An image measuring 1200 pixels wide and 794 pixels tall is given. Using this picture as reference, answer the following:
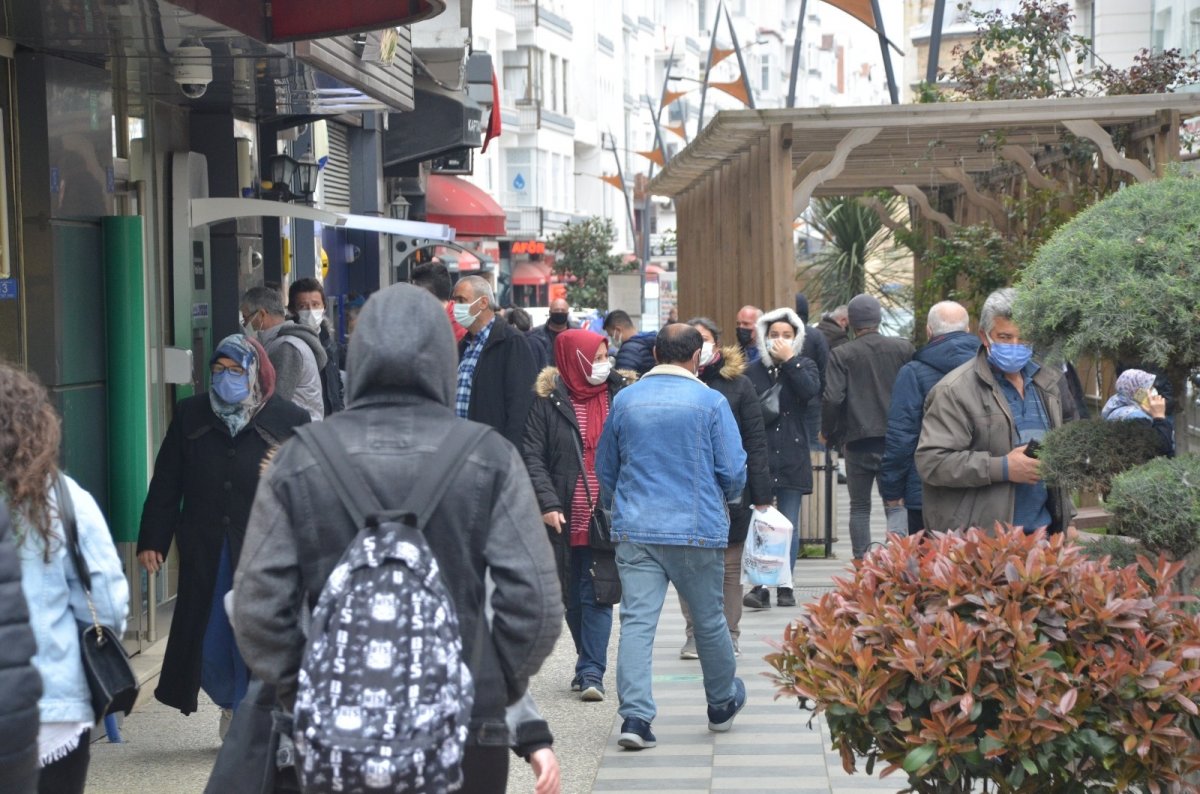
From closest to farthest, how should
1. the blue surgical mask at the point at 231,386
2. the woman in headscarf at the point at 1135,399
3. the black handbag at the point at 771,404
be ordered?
the blue surgical mask at the point at 231,386 → the woman in headscarf at the point at 1135,399 → the black handbag at the point at 771,404

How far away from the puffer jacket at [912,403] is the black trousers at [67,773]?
493cm

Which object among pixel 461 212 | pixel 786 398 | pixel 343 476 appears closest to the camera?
pixel 343 476

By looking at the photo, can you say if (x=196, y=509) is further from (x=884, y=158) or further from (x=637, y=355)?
(x=884, y=158)

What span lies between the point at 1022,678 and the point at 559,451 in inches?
150

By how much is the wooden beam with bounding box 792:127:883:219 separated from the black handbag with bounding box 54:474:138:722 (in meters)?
9.52

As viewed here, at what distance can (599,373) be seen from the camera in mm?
8086

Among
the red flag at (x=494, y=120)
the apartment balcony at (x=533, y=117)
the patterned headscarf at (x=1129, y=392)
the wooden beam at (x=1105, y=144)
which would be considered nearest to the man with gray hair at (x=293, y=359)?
the patterned headscarf at (x=1129, y=392)

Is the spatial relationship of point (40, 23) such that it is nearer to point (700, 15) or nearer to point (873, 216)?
point (873, 216)

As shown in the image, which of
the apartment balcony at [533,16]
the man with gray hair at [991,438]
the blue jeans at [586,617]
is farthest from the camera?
the apartment balcony at [533,16]

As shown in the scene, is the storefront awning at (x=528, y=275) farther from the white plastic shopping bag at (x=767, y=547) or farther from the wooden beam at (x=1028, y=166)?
the white plastic shopping bag at (x=767, y=547)

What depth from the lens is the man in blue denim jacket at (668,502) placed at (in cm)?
700

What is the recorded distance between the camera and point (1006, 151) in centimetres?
1463

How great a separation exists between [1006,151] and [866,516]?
4726 millimetres

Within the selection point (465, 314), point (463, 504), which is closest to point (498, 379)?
point (465, 314)
